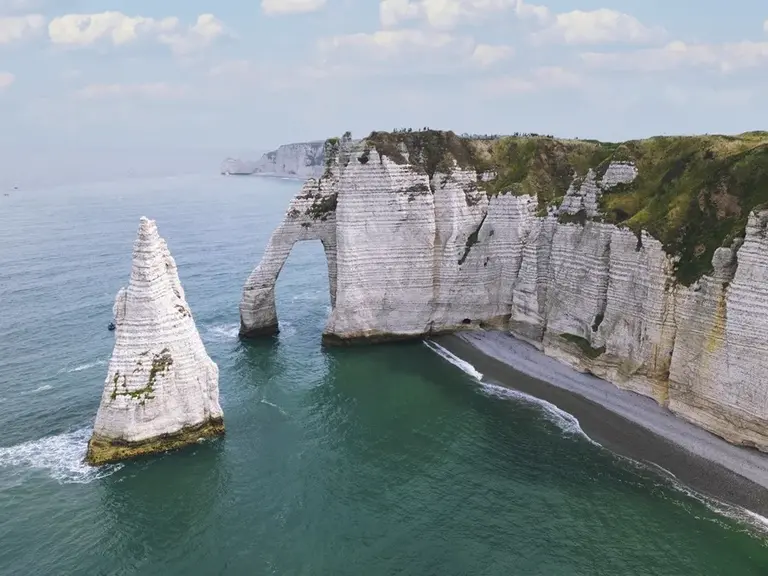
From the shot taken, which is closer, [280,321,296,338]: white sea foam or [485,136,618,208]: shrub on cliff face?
[485,136,618,208]: shrub on cliff face

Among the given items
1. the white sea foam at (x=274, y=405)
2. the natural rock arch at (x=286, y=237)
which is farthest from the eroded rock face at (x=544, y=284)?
the white sea foam at (x=274, y=405)

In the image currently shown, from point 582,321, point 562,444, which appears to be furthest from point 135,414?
point 582,321

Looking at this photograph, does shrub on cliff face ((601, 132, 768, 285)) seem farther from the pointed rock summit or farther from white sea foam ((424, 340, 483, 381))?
the pointed rock summit

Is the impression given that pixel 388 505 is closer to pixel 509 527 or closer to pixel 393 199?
pixel 509 527

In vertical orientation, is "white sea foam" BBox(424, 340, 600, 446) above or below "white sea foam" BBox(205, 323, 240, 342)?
below

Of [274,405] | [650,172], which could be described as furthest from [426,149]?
[274,405]

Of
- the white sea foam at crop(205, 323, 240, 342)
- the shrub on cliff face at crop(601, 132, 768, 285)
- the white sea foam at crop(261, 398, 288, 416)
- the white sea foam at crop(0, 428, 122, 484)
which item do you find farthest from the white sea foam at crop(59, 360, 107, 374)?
the shrub on cliff face at crop(601, 132, 768, 285)
